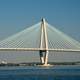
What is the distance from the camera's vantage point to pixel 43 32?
8938cm

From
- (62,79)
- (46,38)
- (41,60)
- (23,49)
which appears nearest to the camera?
(62,79)

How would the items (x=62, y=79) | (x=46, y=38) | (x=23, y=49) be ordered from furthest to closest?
(x=46, y=38) → (x=23, y=49) → (x=62, y=79)

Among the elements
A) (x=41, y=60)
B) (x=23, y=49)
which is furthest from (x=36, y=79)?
(x=41, y=60)

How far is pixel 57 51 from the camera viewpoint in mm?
84000

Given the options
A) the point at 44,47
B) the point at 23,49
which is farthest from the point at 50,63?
the point at 23,49

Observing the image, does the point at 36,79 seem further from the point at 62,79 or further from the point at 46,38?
the point at 46,38

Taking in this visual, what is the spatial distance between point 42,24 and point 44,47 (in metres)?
4.12

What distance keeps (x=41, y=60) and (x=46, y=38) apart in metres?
8.80

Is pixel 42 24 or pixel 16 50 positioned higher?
pixel 42 24

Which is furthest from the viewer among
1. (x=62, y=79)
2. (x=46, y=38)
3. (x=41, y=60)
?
(x=41, y=60)

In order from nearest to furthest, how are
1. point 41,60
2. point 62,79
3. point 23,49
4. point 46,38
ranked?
1. point 62,79
2. point 23,49
3. point 46,38
4. point 41,60

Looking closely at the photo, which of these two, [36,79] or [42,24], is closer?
[36,79]

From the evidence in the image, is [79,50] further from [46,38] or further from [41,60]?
[41,60]

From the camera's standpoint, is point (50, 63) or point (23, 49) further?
point (50, 63)
